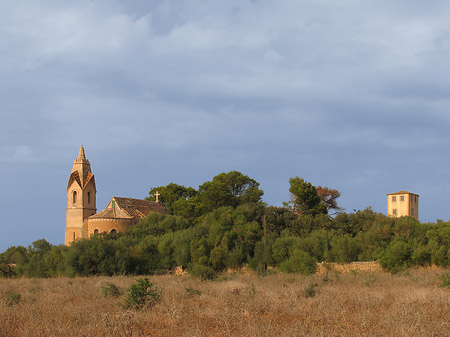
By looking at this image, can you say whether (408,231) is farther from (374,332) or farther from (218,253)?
(374,332)

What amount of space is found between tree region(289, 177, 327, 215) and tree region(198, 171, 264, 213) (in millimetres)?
7161

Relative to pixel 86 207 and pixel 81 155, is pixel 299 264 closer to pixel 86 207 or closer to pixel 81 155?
pixel 86 207

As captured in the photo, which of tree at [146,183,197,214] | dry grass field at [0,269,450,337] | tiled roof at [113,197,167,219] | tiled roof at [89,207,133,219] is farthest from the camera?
tree at [146,183,197,214]

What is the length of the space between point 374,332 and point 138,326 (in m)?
4.89

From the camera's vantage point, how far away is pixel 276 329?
9711 millimetres

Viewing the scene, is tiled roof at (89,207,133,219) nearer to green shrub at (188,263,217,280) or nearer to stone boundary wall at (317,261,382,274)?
stone boundary wall at (317,261,382,274)

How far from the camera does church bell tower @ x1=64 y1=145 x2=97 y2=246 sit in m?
54.4

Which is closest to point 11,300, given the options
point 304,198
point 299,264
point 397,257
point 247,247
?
point 299,264

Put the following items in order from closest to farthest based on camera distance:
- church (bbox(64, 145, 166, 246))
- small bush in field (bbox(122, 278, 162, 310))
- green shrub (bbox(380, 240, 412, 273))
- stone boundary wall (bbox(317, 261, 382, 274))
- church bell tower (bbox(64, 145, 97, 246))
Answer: small bush in field (bbox(122, 278, 162, 310))
green shrub (bbox(380, 240, 412, 273))
stone boundary wall (bbox(317, 261, 382, 274))
church (bbox(64, 145, 166, 246))
church bell tower (bbox(64, 145, 97, 246))

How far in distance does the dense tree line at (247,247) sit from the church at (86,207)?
4.61 m

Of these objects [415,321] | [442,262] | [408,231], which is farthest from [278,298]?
[408,231]

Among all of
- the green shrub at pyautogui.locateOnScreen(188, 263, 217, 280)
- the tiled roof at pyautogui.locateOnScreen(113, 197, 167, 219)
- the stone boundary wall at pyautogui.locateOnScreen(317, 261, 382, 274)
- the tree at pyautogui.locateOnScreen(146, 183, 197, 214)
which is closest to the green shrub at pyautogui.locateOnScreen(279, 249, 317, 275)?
the stone boundary wall at pyautogui.locateOnScreen(317, 261, 382, 274)

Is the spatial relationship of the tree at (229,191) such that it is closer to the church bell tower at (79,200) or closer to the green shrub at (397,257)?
the church bell tower at (79,200)

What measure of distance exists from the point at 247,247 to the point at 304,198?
632 inches
